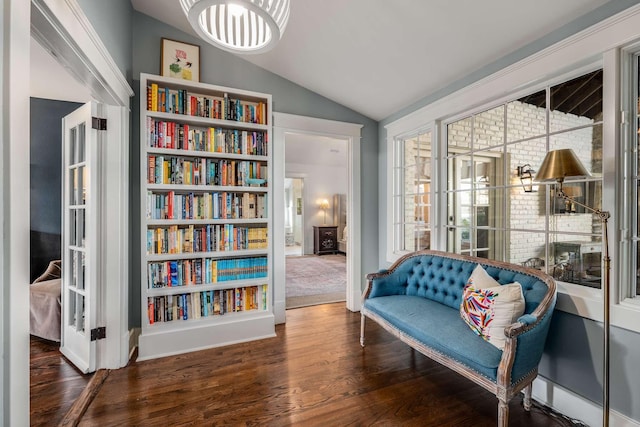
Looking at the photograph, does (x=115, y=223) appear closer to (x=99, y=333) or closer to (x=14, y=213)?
(x=99, y=333)

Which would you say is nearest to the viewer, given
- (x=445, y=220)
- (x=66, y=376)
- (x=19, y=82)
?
(x=19, y=82)

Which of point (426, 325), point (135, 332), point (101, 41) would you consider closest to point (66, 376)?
point (135, 332)

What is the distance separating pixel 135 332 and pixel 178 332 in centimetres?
43

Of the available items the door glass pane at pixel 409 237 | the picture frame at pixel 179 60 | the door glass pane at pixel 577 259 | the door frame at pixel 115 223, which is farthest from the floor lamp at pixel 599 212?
the picture frame at pixel 179 60

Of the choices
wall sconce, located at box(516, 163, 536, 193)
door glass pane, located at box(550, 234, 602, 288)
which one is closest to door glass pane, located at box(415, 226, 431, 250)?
wall sconce, located at box(516, 163, 536, 193)

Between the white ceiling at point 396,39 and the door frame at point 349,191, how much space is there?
415mm

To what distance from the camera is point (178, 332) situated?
260 cm

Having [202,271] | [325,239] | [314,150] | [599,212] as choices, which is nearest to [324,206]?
[325,239]

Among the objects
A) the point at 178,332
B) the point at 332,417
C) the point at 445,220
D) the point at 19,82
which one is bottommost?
the point at 332,417

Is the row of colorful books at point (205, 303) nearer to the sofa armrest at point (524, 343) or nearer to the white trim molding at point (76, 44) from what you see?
the white trim molding at point (76, 44)

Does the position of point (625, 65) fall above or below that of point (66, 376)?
above

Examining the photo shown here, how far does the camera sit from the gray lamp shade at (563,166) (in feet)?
5.13

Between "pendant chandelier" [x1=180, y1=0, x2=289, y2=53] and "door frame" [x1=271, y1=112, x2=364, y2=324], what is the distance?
190cm

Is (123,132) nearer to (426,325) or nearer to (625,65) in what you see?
(426,325)
